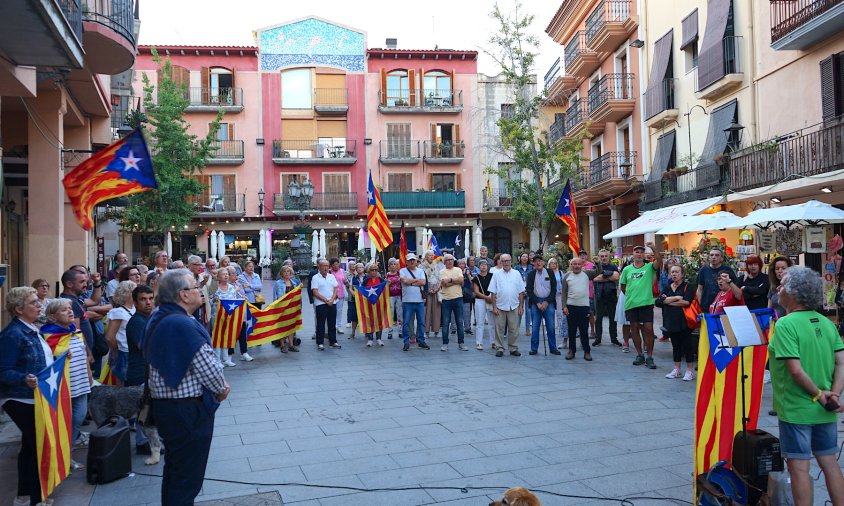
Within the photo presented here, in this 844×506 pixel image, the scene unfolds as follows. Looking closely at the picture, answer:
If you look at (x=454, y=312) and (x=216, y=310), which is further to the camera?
(x=454, y=312)

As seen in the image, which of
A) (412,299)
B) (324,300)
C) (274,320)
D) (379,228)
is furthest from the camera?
(379,228)

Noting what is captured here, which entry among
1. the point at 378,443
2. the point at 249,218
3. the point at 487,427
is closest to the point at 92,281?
the point at 378,443

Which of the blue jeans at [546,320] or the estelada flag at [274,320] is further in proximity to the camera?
the estelada flag at [274,320]

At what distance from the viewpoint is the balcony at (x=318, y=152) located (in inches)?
1529

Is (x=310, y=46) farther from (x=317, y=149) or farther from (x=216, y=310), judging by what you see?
(x=216, y=310)

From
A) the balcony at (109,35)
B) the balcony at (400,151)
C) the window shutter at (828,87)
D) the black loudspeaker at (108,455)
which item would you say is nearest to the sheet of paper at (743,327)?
the black loudspeaker at (108,455)

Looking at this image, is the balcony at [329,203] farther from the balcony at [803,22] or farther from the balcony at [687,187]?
the balcony at [803,22]

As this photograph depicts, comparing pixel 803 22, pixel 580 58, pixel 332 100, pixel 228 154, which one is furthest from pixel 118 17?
pixel 332 100

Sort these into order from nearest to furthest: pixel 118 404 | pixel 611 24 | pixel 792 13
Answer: pixel 118 404 < pixel 792 13 < pixel 611 24

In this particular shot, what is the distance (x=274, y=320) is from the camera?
456 inches

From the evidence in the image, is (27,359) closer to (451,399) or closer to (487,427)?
(487,427)

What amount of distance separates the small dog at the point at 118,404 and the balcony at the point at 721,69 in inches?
684

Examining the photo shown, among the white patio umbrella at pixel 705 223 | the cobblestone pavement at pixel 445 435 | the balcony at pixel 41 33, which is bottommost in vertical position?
the cobblestone pavement at pixel 445 435

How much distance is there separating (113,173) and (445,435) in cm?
584
